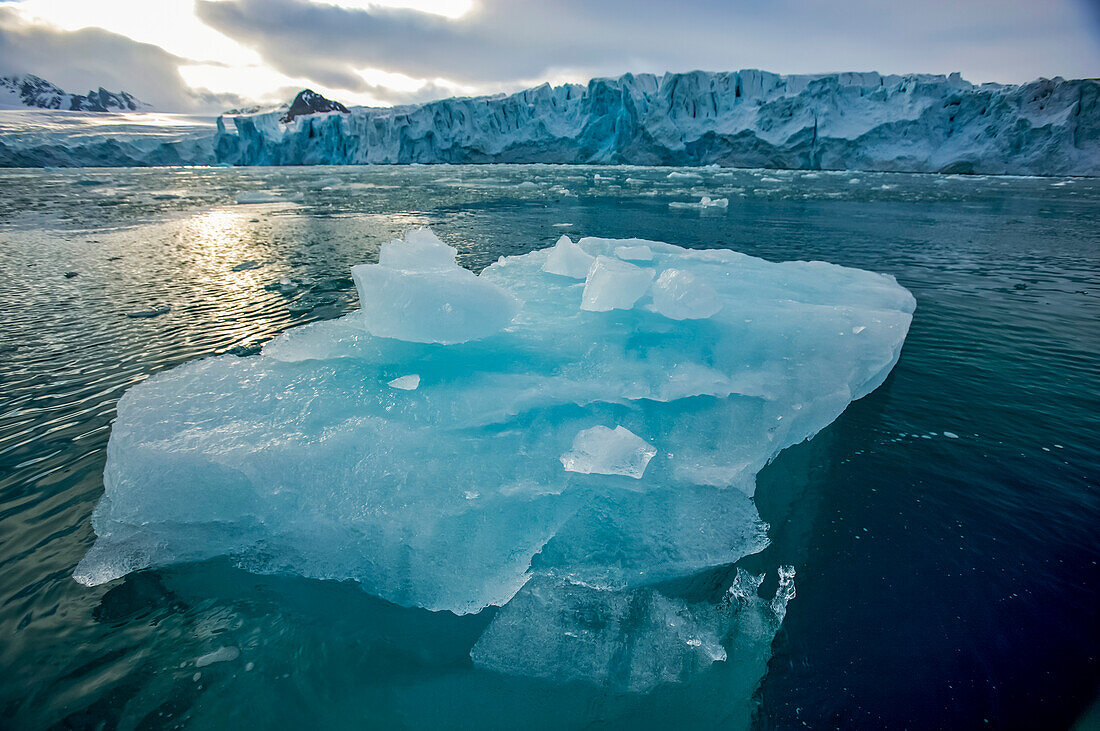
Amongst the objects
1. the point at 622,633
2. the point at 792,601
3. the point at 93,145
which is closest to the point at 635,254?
the point at 792,601

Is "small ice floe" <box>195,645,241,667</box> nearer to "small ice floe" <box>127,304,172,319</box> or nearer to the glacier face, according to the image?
"small ice floe" <box>127,304,172,319</box>

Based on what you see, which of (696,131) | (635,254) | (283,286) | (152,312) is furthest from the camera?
(696,131)

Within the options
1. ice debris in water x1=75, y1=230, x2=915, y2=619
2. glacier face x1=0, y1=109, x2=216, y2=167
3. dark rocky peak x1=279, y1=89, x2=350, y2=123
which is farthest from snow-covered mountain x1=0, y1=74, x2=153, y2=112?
ice debris in water x1=75, y1=230, x2=915, y2=619

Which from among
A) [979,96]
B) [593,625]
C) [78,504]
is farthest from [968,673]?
[979,96]

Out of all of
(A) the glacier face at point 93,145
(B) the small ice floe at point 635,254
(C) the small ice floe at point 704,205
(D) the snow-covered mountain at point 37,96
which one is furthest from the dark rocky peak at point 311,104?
(B) the small ice floe at point 635,254

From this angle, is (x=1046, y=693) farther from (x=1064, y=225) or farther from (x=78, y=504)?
(x=1064, y=225)

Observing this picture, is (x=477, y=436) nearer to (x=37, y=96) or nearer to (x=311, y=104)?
(x=311, y=104)
